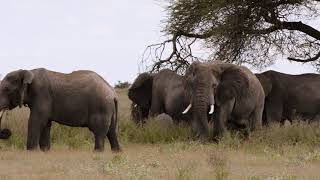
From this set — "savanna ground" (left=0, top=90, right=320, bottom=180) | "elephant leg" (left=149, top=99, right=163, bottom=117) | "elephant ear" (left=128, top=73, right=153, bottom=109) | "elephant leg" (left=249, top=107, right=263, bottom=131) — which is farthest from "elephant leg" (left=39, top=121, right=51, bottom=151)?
"elephant ear" (left=128, top=73, right=153, bottom=109)

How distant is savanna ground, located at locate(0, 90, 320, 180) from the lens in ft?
32.0

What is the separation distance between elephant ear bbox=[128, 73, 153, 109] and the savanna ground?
1.76 m

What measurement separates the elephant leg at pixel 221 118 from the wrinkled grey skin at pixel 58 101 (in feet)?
6.94

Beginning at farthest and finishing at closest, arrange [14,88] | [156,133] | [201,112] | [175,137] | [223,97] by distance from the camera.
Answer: [156,133]
[175,137]
[223,97]
[201,112]
[14,88]

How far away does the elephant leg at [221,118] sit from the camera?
15.2 m

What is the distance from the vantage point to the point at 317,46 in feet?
72.6

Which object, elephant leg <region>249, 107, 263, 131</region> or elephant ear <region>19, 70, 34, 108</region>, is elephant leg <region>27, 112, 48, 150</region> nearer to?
elephant ear <region>19, 70, 34, 108</region>

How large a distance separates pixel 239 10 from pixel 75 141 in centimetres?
679

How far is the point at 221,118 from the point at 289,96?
189 inches

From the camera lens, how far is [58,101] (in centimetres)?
1391

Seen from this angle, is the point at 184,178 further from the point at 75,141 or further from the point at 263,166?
the point at 75,141

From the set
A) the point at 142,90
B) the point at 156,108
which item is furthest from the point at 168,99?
the point at 142,90

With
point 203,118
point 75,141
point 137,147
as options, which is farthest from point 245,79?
point 75,141

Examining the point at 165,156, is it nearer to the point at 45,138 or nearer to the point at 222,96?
the point at 45,138
